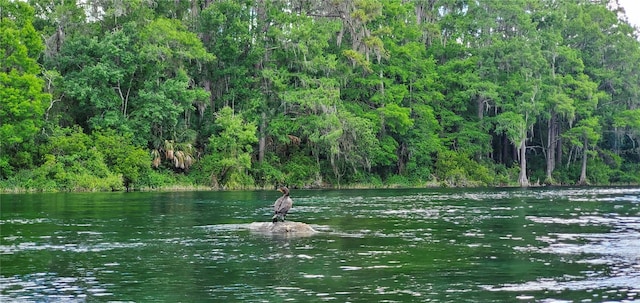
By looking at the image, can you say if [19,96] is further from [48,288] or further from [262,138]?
[48,288]

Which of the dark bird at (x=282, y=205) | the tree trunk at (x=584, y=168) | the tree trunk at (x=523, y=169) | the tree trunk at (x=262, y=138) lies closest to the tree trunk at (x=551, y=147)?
the tree trunk at (x=584, y=168)

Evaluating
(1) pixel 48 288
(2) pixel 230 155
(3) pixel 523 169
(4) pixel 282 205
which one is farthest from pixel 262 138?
(1) pixel 48 288

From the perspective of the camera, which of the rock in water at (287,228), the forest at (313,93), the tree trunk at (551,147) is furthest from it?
the tree trunk at (551,147)

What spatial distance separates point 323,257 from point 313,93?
3940 centimetres

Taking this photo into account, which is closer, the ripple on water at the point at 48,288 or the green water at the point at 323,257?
the ripple on water at the point at 48,288

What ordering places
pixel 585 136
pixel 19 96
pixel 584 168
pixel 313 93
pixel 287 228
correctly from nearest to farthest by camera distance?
pixel 287 228, pixel 19 96, pixel 313 93, pixel 585 136, pixel 584 168

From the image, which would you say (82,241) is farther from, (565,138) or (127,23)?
(565,138)

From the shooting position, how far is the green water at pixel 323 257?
13203 millimetres

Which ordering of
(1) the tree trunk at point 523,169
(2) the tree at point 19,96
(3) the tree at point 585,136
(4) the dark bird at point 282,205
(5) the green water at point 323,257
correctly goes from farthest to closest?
(3) the tree at point 585,136 < (1) the tree trunk at point 523,169 < (2) the tree at point 19,96 < (4) the dark bird at point 282,205 < (5) the green water at point 323,257

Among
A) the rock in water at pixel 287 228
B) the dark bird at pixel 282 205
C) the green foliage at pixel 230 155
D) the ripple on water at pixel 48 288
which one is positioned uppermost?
the green foliage at pixel 230 155

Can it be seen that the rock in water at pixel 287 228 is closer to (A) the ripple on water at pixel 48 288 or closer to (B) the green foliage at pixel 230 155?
(A) the ripple on water at pixel 48 288

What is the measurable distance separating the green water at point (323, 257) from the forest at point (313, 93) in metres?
20.3

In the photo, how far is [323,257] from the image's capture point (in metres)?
17.3

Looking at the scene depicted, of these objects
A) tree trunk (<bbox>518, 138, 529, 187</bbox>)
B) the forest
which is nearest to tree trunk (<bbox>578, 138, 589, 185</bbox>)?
the forest
